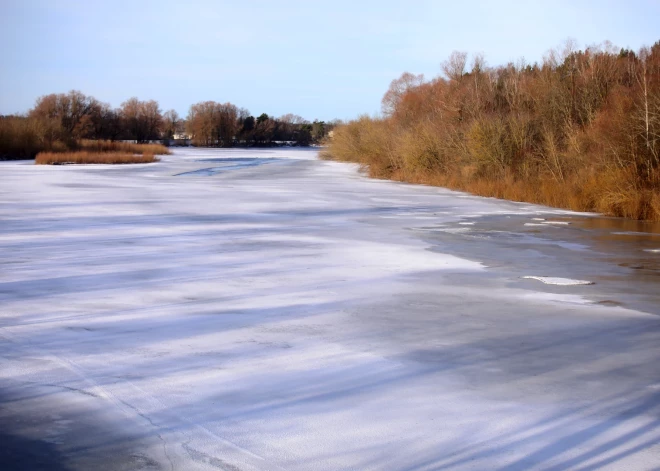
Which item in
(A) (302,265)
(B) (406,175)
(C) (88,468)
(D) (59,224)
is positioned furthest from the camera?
(B) (406,175)

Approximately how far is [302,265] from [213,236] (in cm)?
304

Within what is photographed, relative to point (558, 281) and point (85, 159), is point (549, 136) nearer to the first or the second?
point (558, 281)

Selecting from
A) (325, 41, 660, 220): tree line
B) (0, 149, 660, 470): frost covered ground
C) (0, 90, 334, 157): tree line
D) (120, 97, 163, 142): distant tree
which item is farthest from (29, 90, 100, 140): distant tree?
(0, 149, 660, 470): frost covered ground

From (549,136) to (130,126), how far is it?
7571 centimetres

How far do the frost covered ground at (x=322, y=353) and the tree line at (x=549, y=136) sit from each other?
8019mm

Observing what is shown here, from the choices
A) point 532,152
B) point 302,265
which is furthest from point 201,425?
point 532,152

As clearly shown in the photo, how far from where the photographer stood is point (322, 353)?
5.41m

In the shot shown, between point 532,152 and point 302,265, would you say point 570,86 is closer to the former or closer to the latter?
point 532,152

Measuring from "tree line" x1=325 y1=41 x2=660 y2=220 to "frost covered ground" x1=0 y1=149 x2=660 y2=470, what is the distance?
802 cm

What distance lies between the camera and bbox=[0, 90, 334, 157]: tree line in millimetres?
49156

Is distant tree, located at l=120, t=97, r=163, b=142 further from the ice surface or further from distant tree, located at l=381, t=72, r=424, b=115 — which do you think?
the ice surface

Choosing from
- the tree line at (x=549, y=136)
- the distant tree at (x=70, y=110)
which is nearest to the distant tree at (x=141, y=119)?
the distant tree at (x=70, y=110)

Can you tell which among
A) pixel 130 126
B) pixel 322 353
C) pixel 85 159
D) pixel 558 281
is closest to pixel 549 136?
pixel 558 281

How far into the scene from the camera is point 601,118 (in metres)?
21.1
